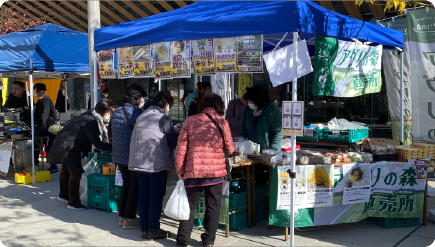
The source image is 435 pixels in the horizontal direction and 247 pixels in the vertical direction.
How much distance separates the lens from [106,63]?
6426 mm

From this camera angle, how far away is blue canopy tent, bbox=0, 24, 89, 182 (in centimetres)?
730

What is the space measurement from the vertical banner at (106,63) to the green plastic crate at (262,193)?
3081 mm

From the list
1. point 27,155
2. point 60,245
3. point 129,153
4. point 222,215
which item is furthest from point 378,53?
point 27,155

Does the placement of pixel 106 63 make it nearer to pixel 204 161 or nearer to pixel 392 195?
pixel 204 161

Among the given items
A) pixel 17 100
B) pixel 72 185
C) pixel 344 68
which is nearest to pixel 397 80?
pixel 344 68

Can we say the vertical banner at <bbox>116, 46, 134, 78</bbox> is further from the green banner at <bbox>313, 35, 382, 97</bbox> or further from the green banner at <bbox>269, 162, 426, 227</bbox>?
the green banner at <bbox>269, 162, 426, 227</bbox>

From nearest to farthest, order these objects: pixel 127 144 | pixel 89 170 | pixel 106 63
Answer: pixel 127 144 < pixel 89 170 < pixel 106 63

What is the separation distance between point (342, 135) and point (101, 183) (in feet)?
13.7

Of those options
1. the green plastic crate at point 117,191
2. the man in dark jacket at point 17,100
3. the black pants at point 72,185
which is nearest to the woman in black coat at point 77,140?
the black pants at point 72,185

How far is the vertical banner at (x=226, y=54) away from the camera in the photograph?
4723 millimetres

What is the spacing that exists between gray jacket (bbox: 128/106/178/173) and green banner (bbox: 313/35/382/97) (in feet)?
5.89

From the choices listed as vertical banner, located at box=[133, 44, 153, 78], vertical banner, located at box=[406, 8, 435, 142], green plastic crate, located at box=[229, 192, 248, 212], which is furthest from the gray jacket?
vertical banner, located at box=[406, 8, 435, 142]

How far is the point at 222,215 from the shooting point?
462cm

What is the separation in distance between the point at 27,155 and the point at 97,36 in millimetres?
3284
